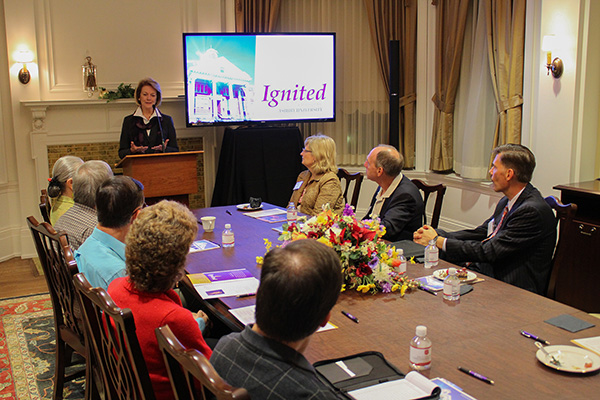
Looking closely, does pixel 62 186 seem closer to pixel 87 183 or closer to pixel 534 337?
pixel 87 183

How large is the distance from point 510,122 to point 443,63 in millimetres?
1247

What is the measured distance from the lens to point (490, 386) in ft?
5.90

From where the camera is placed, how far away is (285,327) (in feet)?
4.77

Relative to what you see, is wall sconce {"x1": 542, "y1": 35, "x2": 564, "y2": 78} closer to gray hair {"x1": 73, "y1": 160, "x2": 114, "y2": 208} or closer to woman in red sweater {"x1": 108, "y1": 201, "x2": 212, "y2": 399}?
gray hair {"x1": 73, "y1": 160, "x2": 114, "y2": 208}

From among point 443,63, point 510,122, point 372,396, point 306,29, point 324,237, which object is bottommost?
point 372,396

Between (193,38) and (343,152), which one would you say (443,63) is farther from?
(193,38)

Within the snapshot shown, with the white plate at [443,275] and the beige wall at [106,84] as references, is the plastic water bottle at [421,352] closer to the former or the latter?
the white plate at [443,275]

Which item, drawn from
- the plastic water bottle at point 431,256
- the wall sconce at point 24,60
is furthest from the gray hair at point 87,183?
the wall sconce at point 24,60

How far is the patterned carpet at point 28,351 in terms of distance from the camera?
3.41 meters

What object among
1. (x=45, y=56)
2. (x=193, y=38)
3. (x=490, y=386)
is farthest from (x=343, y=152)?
(x=490, y=386)

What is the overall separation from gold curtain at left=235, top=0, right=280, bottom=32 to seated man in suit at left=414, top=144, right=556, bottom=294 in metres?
4.12

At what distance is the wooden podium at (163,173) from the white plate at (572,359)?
4.11 m

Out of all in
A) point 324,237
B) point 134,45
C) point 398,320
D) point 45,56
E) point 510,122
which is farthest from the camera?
point 134,45

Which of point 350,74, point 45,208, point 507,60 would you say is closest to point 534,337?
point 45,208
